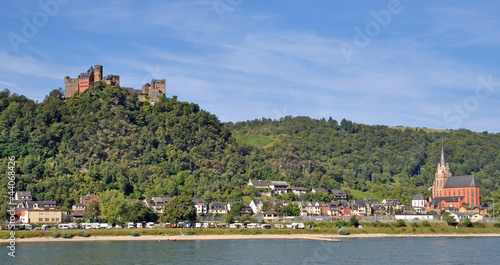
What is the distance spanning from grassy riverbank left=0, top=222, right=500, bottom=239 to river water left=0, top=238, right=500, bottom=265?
19.0 feet

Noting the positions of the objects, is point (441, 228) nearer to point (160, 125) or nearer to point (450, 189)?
point (450, 189)

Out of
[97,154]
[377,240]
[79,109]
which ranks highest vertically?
[79,109]

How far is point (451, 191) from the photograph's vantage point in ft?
528

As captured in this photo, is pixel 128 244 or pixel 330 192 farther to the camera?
pixel 330 192

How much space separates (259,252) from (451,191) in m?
104

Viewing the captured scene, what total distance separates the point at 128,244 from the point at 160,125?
8678cm

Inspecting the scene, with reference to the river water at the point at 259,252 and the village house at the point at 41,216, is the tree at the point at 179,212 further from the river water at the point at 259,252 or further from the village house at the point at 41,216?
the village house at the point at 41,216

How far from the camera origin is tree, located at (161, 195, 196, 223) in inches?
3834

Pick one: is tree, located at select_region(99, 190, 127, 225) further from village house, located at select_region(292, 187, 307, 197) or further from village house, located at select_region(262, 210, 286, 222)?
village house, located at select_region(292, 187, 307, 197)

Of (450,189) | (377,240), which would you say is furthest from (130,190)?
(450,189)

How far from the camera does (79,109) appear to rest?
160500 millimetres

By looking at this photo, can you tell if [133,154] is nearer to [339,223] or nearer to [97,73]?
[97,73]

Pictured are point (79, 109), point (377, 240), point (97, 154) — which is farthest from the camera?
point (79, 109)
